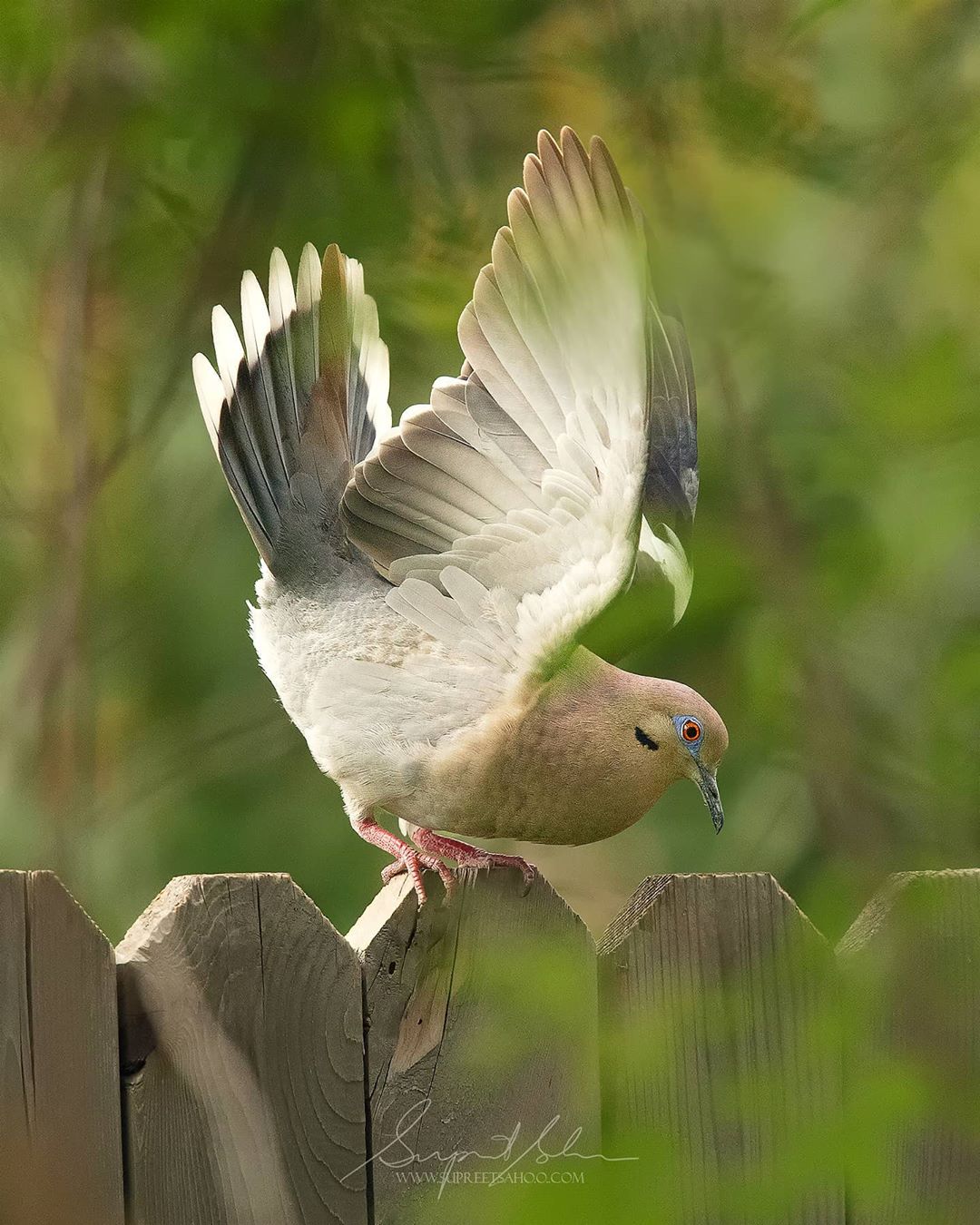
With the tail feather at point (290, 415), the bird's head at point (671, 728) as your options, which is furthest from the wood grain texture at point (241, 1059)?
the tail feather at point (290, 415)

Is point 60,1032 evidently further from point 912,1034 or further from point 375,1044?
point 912,1034

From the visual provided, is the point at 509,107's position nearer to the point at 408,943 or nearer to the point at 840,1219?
the point at 408,943

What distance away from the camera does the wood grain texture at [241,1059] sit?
155cm

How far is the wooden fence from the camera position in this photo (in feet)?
4.88

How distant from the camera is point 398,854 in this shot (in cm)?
243

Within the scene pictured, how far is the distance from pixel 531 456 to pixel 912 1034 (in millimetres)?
1431

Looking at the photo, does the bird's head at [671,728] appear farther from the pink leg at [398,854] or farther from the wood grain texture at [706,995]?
the wood grain texture at [706,995]

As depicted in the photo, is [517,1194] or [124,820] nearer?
[517,1194]

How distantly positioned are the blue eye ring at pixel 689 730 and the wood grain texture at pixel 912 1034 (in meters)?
1.02

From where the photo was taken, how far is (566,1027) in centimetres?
107

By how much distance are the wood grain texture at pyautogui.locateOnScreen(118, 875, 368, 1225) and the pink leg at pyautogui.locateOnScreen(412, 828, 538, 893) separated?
60 centimetres

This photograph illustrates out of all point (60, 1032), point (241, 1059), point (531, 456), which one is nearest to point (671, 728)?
point (531, 456)

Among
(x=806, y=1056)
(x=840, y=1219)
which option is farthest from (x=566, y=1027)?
(x=840, y=1219)

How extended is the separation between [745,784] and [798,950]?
71.4 inches
